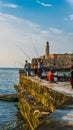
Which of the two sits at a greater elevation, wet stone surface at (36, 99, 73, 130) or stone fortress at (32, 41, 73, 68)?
wet stone surface at (36, 99, 73, 130)

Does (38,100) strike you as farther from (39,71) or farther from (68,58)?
(68,58)

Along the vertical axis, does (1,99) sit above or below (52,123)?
below

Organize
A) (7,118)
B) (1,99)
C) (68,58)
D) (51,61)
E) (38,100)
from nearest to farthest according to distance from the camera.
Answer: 1. (38,100)
2. (7,118)
3. (1,99)
4. (51,61)
5. (68,58)

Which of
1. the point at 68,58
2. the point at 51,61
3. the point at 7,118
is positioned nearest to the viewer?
the point at 7,118

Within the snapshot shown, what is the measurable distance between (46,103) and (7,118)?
384 inches

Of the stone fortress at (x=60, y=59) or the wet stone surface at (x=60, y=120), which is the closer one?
the wet stone surface at (x=60, y=120)

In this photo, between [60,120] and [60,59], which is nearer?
[60,120]

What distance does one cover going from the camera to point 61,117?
7.25 m

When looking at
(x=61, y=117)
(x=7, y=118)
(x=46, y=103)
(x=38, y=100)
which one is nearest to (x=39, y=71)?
(x=7, y=118)

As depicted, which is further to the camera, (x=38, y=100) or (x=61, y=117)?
(x=38, y=100)

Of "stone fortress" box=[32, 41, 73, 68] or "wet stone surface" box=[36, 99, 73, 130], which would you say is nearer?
"wet stone surface" box=[36, 99, 73, 130]

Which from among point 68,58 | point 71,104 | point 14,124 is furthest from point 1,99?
point 68,58

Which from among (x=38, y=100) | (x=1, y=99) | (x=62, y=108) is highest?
(x=62, y=108)

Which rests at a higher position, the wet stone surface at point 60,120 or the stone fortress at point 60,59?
the wet stone surface at point 60,120
